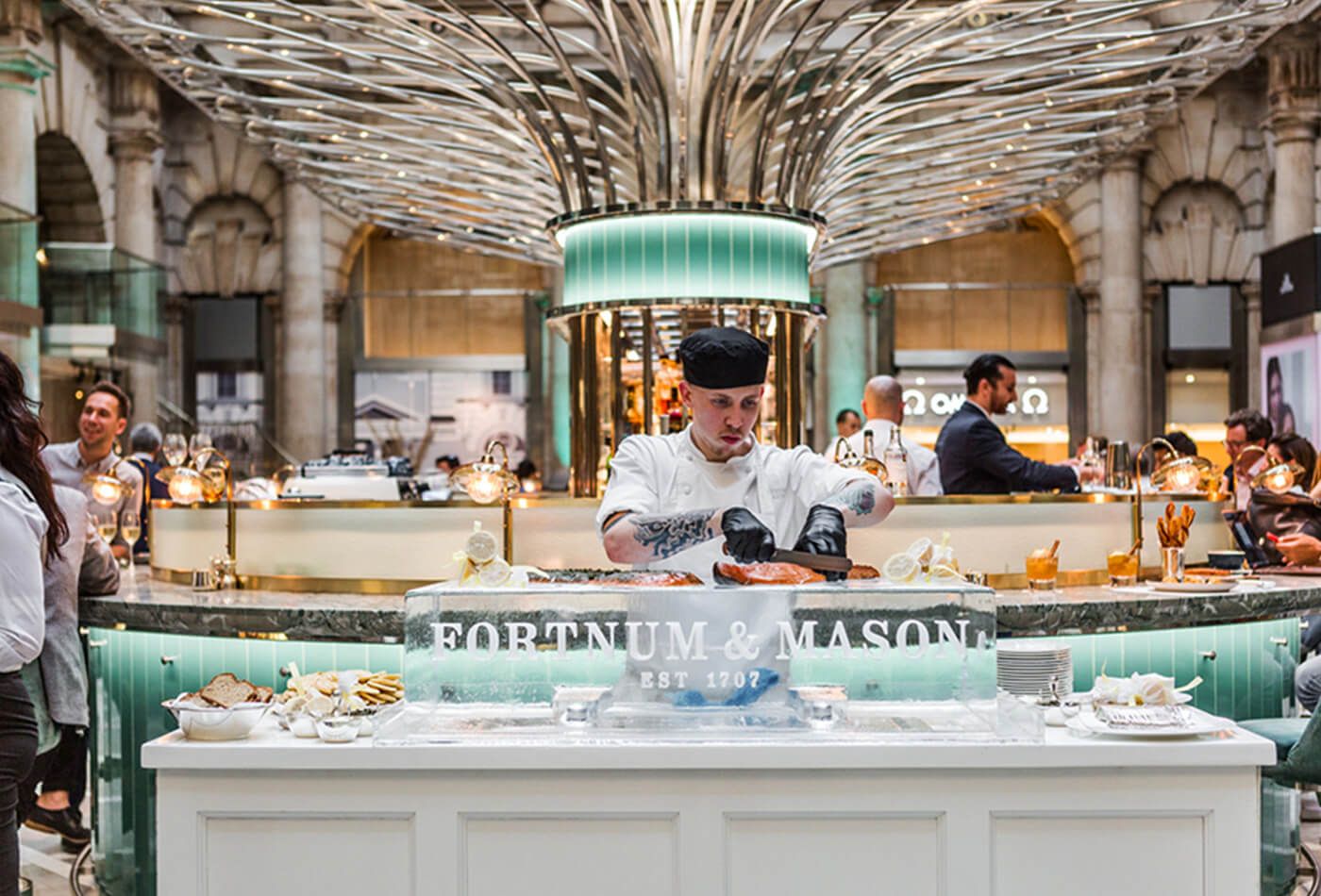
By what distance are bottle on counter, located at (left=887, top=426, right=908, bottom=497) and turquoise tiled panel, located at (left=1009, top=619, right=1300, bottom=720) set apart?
115 cm

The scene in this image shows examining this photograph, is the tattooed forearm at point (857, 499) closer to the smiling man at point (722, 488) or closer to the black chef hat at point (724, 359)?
the smiling man at point (722, 488)

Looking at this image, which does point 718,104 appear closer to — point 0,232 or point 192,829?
point 192,829

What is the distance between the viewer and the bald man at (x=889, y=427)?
24.5ft

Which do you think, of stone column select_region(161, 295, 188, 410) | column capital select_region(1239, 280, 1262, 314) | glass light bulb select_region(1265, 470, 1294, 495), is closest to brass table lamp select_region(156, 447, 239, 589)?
glass light bulb select_region(1265, 470, 1294, 495)

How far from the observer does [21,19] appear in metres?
14.0

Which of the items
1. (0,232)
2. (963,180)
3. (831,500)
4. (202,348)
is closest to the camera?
(831,500)

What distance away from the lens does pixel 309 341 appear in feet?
62.9

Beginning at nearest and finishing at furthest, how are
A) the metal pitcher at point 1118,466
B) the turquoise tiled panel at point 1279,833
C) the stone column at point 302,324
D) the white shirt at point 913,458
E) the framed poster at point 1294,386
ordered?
the turquoise tiled panel at point 1279,833, the metal pitcher at point 1118,466, the white shirt at point 913,458, the framed poster at point 1294,386, the stone column at point 302,324

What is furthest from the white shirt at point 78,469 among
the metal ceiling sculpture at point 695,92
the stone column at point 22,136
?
the stone column at point 22,136

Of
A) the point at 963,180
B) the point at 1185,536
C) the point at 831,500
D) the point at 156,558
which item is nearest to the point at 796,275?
the point at 1185,536

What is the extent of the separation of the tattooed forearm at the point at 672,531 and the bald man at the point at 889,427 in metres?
3.95

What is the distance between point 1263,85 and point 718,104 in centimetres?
1415

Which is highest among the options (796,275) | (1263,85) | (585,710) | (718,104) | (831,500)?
(1263,85)

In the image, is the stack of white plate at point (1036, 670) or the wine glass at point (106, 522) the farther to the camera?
the wine glass at point (106, 522)
